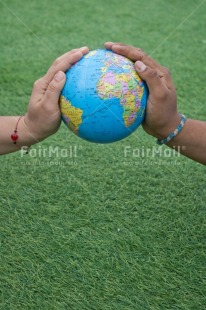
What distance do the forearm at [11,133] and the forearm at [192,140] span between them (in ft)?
1.99

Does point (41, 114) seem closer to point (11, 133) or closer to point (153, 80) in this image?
point (11, 133)

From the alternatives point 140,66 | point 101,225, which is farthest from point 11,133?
point 101,225

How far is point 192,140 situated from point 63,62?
65cm

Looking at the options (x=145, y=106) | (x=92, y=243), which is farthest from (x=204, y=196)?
(x=145, y=106)

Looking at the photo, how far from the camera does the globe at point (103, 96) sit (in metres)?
2.12

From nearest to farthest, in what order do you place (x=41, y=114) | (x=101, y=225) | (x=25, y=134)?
(x=41, y=114)
(x=25, y=134)
(x=101, y=225)

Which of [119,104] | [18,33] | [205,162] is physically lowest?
[18,33]

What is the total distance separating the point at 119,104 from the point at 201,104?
2.22 metres

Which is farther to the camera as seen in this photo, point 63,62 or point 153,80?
point 63,62

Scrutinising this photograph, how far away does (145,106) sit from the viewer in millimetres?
2125

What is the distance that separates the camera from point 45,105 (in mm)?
2008

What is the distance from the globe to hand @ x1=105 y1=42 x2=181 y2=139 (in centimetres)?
5

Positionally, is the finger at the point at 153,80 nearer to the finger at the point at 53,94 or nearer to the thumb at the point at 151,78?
the thumb at the point at 151,78

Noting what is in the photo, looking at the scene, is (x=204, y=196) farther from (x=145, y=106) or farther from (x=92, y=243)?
(x=145, y=106)
